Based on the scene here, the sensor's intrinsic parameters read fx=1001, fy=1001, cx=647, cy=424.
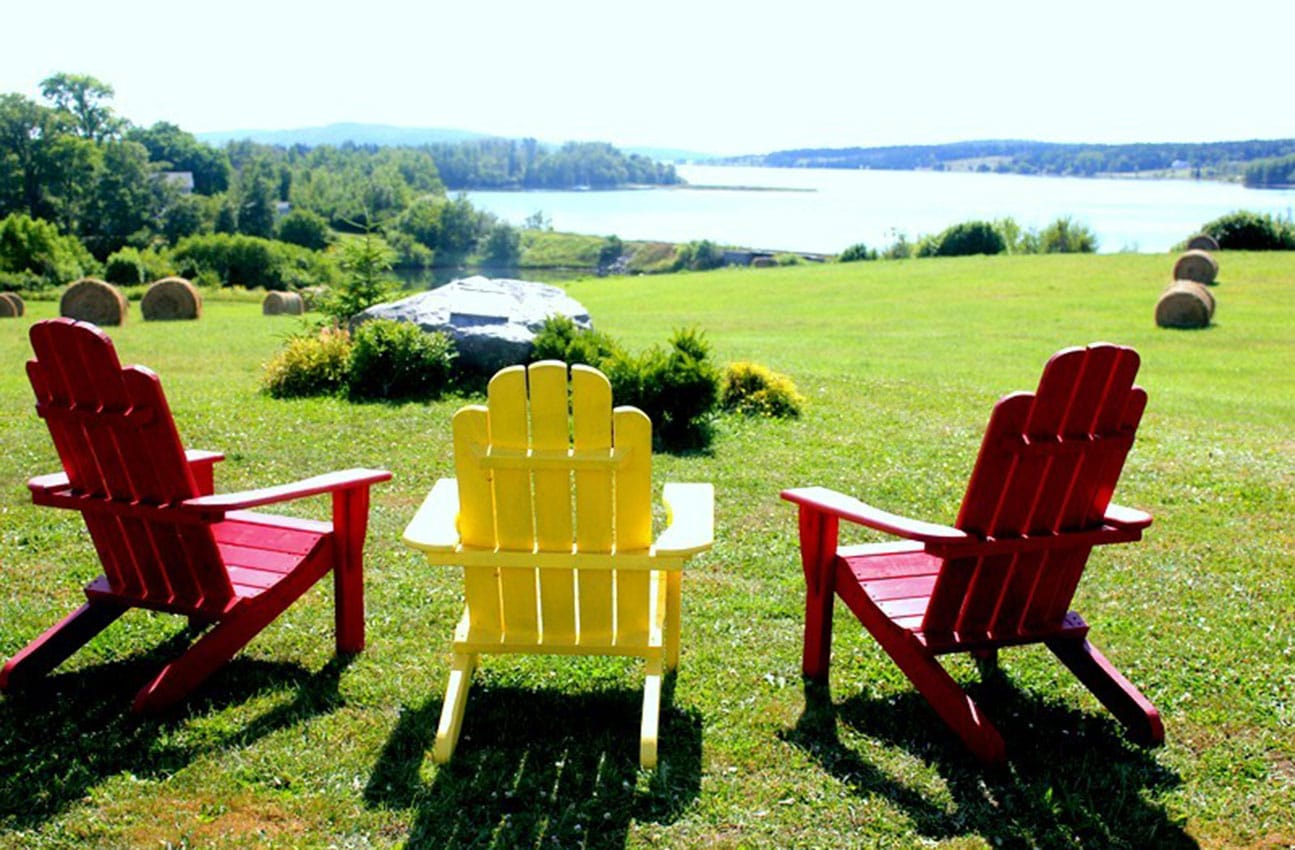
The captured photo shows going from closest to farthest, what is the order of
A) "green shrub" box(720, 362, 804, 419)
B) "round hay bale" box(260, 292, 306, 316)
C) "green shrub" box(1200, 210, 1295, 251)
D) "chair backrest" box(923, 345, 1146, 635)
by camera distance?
"chair backrest" box(923, 345, 1146, 635) < "green shrub" box(720, 362, 804, 419) < "round hay bale" box(260, 292, 306, 316) < "green shrub" box(1200, 210, 1295, 251)

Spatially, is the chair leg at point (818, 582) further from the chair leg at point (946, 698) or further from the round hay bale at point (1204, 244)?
the round hay bale at point (1204, 244)

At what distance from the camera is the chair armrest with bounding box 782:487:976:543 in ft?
11.8

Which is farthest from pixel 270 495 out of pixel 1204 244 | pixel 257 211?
pixel 257 211

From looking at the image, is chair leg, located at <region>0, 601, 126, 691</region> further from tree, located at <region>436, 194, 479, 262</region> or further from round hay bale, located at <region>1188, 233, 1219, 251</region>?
tree, located at <region>436, 194, 479, 262</region>

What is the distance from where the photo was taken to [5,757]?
12.2 ft

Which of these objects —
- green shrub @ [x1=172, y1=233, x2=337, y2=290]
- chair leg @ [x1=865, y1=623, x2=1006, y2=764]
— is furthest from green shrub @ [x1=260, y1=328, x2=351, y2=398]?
green shrub @ [x1=172, y1=233, x2=337, y2=290]

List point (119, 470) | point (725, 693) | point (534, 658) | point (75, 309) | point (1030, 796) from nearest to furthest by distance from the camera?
A: point (1030, 796) < point (119, 470) < point (725, 693) < point (534, 658) < point (75, 309)

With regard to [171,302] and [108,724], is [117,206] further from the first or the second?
[108,724]

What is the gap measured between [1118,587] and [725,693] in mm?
2615

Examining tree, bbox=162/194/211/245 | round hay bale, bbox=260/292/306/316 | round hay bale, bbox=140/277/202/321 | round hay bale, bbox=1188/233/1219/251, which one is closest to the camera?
round hay bale, bbox=140/277/202/321

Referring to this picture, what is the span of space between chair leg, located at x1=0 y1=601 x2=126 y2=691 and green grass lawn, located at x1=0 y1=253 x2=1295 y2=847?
116 millimetres

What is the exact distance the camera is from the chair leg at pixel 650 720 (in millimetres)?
3670

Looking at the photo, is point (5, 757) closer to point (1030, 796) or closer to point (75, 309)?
point (1030, 796)

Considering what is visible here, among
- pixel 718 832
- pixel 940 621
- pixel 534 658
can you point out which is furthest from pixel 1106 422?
pixel 534 658
